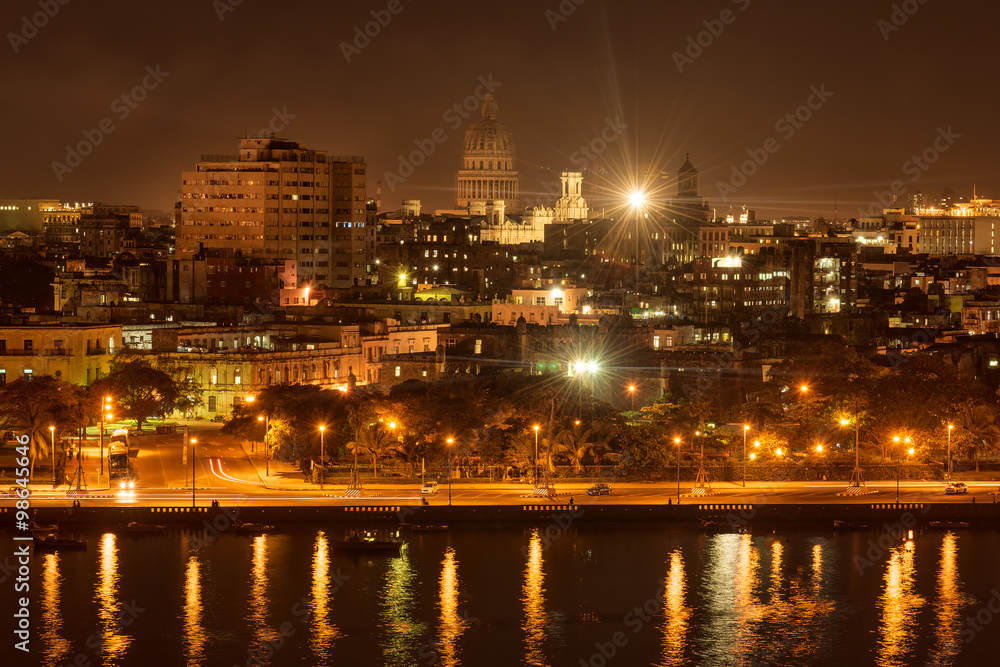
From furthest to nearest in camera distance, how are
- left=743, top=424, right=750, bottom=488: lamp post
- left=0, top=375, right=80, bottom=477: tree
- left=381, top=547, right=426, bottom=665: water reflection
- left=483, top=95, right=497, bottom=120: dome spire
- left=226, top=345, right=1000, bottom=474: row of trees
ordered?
left=483, top=95, right=497, bottom=120: dome spire → left=743, top=424, right=750, bottom=488: lamp post → left=226, top=345, right=1000, bottom=474: row of trees → left=0, top=375, right=80, bottom=477: tree → left=381, top=547, right=426, bottom=665: water reflection

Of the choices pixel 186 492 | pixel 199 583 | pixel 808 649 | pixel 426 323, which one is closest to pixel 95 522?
pixel 186 492

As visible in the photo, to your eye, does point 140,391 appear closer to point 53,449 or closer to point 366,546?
point 53,449

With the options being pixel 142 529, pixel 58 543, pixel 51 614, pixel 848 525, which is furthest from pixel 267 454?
pixel 848 525

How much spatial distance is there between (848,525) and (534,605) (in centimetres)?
1273

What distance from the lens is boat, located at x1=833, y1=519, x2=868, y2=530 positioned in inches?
2052

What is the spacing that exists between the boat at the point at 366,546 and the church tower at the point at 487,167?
109374 millimetres

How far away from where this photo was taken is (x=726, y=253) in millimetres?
109688

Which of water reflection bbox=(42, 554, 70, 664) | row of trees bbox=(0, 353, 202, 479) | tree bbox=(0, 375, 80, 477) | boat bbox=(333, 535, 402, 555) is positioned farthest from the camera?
row of trees bbox=(0, 353, 202, 479)

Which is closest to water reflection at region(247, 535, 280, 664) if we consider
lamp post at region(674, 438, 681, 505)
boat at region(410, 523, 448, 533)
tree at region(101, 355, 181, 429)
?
boat at region(410, 523, 448, 533)

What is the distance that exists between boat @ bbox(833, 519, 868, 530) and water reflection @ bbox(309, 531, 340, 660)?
1445cm

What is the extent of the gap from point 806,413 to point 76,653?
2915 cm

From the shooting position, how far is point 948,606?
44.0 metres

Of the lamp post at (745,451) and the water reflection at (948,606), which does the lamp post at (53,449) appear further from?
the water reflection at (948,606)

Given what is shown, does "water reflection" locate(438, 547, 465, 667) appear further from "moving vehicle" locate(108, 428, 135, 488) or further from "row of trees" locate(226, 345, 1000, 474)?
"moving vehicle" locate(108, 428, 135, 488)
